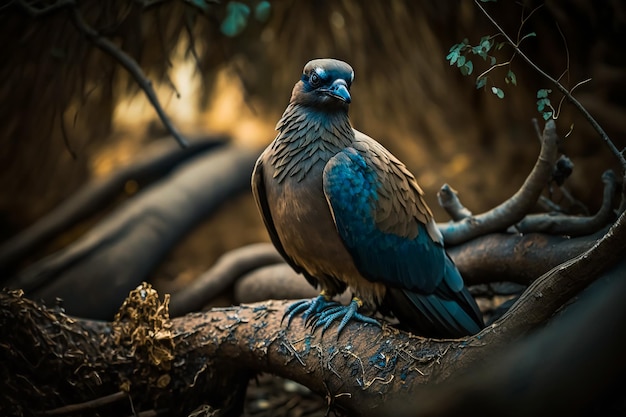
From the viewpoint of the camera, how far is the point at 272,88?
3678 millimetres

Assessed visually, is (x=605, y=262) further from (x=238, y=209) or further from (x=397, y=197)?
(x=238, y=209)

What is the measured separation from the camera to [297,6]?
3.10 metres

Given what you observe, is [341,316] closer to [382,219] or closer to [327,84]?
[382,219]

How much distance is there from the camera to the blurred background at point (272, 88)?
2.53 meters

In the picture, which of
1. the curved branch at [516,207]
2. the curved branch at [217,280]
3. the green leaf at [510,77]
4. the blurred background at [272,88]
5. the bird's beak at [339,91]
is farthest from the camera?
the curved branch at [217,280]

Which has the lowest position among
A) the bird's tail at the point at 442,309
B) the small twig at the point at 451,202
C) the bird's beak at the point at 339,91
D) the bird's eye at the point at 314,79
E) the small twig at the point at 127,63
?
the bird's tail at the point at 442,309

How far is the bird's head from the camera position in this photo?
5.47ft

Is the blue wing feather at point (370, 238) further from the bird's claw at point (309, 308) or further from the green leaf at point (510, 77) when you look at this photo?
the green leaf at point (510, 77)

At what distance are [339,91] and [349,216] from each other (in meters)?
0.35

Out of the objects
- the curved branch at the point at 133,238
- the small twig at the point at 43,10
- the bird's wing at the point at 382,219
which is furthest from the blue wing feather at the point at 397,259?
the curved branch at the point at 133,238

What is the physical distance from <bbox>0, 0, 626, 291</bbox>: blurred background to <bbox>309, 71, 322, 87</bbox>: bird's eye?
63 cm

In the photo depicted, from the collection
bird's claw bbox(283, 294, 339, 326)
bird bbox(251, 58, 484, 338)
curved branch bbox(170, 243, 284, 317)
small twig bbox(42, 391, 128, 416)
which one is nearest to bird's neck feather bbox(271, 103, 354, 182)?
bird bbox(251, 58, 484, 338)

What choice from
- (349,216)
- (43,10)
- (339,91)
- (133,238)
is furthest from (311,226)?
(133,238)

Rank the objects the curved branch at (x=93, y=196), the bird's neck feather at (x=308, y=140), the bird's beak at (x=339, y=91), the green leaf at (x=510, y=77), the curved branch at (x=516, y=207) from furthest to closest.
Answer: the curved branch at (x=93, y=196), the curved branch at (x=516, y=207), the bird's neck feather at (x=308, y=140), the bird's beak at (x=339, y=91), the green leaf at (x=510, y=77)
